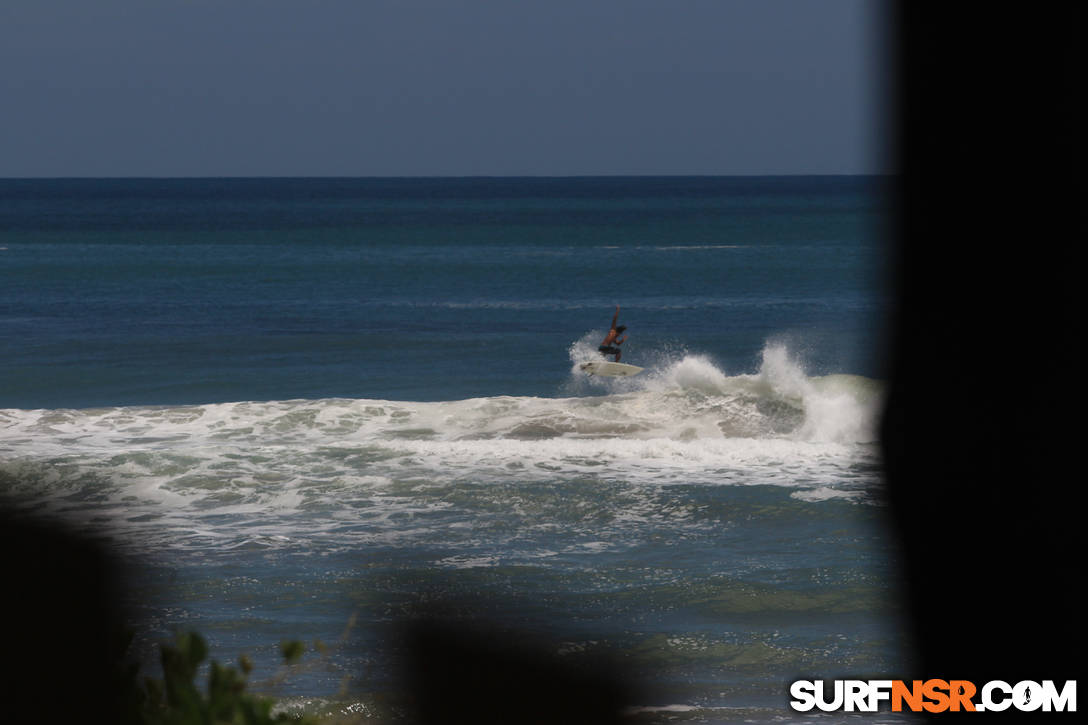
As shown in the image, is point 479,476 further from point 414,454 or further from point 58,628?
point 58,628

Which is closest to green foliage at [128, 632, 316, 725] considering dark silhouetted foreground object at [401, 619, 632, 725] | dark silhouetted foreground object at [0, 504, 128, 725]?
dark silhouetted foreground object at [0, 504, 128, 725]

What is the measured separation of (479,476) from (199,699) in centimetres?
1208

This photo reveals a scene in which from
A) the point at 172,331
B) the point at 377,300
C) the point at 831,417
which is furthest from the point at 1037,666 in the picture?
the point at 377,300

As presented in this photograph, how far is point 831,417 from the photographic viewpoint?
1642cm

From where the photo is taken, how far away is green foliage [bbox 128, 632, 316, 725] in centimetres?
167

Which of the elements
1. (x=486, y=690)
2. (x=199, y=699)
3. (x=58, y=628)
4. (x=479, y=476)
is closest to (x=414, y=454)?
(x=479, y=476)

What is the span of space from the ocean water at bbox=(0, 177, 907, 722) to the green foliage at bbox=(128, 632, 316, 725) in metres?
0.42

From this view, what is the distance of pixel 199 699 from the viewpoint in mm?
1694

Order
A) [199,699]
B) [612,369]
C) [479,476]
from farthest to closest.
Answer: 1. [612,369]
2. [479,476]
3. [199,699]

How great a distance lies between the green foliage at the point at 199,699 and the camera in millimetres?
1669

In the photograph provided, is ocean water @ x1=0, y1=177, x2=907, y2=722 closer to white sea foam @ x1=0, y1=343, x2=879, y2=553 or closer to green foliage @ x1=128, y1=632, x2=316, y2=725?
white sea foam @ x1=0, y1=343, x2=879, y2=553

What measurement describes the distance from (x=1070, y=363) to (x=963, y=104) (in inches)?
15.9

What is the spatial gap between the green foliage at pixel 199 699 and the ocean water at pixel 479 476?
0.42 metres

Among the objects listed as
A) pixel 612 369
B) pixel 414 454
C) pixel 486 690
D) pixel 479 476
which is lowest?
pixel 486 690
